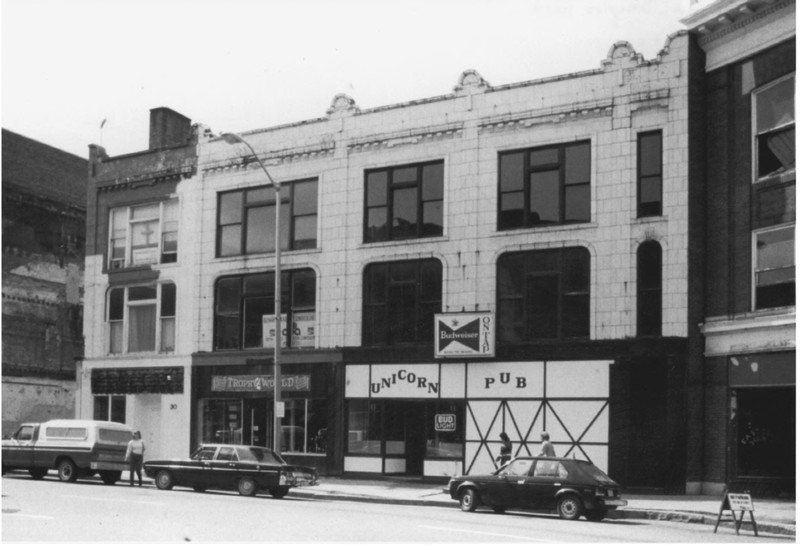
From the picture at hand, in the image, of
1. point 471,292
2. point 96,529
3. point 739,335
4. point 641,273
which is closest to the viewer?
point 96,529

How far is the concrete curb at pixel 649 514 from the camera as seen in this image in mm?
19969

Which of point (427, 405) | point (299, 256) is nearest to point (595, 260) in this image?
point (427, 405)

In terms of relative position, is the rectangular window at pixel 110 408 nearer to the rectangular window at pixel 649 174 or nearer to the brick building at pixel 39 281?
the brick building at pixel 39 281

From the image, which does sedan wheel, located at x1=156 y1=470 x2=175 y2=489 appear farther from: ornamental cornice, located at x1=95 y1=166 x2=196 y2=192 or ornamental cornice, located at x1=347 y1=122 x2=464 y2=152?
ornamental cornice, located at x1=95 y1=166 x2=196 y2=192

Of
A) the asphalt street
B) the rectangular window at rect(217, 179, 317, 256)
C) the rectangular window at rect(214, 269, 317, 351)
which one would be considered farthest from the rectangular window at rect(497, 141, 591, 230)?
the asphalt street

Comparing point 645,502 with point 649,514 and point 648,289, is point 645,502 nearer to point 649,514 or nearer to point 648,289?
point 649,514

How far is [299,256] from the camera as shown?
1378 inches

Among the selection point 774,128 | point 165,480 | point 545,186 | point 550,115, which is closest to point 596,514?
point 774,128

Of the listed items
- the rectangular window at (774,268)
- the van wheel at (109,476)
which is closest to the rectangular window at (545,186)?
the rectangular window at (774,268)

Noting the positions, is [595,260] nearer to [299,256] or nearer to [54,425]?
[299,256]

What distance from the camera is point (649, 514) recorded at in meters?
23.1

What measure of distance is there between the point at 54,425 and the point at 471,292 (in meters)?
13.0

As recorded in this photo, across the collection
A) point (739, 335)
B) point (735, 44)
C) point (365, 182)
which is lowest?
point (739, 335)

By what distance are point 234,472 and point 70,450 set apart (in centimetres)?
623
